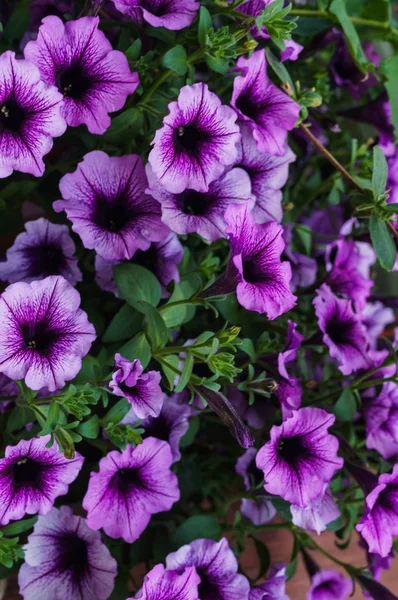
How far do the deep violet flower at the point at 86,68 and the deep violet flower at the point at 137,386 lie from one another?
16 cm

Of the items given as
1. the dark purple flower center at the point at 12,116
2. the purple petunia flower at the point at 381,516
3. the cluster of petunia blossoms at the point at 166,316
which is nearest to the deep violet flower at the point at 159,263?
the cluster of petunia blossoms at the point at 166,316

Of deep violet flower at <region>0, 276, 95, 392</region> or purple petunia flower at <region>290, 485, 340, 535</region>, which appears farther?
purple petunia flower at <region>290, 485, 340, 535</region>

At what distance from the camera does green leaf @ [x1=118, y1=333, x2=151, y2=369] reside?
1.57ft

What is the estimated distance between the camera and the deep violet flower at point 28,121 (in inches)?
17.1

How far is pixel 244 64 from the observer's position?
0.49 metres

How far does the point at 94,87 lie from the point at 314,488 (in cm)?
32

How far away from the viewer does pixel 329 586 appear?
2.03 feet

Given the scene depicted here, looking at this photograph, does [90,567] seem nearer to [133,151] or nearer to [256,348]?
[256,348]

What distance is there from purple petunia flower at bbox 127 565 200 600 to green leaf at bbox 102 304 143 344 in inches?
6.4

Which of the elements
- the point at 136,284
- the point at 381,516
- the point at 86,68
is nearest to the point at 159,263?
the point at 136,284

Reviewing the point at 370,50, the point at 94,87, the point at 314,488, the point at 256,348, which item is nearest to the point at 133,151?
the point at 94,87

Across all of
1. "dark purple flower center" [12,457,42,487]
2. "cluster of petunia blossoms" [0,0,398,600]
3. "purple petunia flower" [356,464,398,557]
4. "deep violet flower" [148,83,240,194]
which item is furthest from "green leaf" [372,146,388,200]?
"dark purple flower center" [12,457,42,487]

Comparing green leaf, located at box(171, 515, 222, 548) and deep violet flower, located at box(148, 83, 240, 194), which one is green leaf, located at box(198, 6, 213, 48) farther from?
green leaf, located at box(171, 515, 222, 548)

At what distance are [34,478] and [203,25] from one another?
33 centimetres
